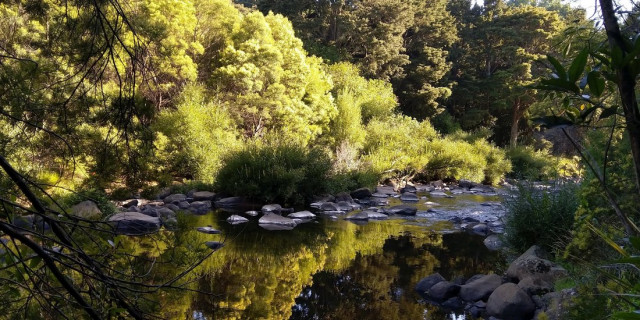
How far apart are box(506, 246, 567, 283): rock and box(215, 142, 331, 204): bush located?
276 inches

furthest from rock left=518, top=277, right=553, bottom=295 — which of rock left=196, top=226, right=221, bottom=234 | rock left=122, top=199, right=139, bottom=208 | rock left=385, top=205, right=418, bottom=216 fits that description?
rock left=122, top=199, right=139, bottom=208

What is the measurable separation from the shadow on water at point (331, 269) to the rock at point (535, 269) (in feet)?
3.47

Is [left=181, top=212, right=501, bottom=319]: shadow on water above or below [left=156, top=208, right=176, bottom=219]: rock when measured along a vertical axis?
below

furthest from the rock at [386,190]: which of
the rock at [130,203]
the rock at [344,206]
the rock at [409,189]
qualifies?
the rock at [130,203]

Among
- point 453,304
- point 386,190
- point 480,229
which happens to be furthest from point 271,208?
point 453,304

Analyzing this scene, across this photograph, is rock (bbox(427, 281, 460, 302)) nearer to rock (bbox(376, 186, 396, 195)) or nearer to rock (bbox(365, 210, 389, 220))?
rock (bbox(365, 210, 389, 220))

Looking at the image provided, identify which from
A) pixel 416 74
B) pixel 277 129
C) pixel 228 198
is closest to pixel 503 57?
pixel 416 74

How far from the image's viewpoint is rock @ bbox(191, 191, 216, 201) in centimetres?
1262

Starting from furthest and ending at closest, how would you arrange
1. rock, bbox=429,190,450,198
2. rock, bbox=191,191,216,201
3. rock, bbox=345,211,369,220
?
rock, bbox=429,190,450,198 < rock, bbox=191,191,216,201 < rock, bbox=345,211,369,220

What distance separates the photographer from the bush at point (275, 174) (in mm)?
12633

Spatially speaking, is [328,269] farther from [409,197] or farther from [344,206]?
[409,197]

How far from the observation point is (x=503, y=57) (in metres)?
31.9

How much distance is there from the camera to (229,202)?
12398 mm

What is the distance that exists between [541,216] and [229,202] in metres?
7.77
